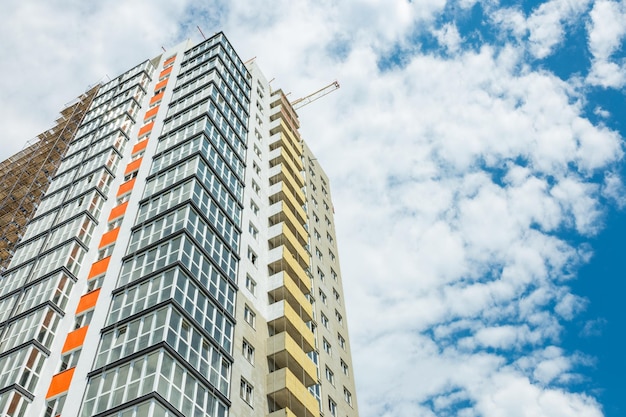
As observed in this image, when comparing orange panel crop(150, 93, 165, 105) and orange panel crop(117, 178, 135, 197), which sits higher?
orange panel crop(150, 93, 165, 105)

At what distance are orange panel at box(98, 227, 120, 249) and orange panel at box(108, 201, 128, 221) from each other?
5.38 ft

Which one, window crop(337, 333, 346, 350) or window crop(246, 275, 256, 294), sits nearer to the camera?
window crop(246, 275, 256, 294)

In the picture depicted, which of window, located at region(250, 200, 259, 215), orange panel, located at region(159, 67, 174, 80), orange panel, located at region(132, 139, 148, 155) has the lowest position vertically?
window, located at region(250, 200, 259, 215)

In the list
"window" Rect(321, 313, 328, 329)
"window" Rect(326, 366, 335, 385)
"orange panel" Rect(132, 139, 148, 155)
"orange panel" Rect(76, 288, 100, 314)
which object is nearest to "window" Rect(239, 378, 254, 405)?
"orange panel" Rect(76, 288, 100, 314)

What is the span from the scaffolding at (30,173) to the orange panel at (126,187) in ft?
33.9

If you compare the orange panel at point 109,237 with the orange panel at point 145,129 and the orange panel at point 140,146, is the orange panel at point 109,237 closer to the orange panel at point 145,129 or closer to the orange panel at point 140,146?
the orange panel at point 140,146

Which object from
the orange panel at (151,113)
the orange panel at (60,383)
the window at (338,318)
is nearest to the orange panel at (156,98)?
the orange panel at (151,113)

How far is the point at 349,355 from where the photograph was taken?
4806 cm

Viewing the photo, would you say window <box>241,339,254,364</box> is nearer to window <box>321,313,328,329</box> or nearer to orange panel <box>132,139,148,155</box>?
window <box>321,313,328,329</box>

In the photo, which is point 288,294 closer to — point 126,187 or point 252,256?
point 252,256

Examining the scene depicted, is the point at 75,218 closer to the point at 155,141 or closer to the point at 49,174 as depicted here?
the point at 155,141

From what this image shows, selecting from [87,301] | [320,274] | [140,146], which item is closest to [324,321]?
[320,274]

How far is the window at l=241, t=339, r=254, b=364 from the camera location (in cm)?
3469

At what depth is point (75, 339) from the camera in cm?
3247
